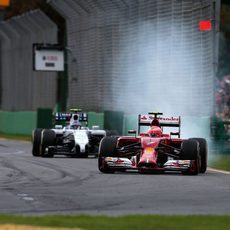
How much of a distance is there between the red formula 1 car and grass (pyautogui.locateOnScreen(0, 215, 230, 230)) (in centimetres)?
677

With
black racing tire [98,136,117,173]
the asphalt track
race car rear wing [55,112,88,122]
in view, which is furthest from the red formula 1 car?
race car rear wing [55,112,88,122]

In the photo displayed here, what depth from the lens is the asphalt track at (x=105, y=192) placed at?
1101 cm

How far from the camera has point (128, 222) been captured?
30.9ft

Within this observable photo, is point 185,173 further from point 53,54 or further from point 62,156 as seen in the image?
point 53,54

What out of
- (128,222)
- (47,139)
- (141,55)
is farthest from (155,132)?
(141,55)

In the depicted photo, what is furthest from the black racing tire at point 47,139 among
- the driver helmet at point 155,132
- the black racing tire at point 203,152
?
the black racing tire at point 203,152

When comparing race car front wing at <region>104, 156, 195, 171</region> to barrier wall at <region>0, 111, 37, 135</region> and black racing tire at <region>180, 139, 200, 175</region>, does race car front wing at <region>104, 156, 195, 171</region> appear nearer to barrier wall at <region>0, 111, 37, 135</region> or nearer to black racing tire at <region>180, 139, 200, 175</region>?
A: black racing tire at <region>180, 139, 200, 175</region>

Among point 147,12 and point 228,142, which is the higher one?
point 147,12

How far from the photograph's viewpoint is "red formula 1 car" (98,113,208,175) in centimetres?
1686

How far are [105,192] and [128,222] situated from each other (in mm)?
3696

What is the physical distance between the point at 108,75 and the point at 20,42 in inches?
476

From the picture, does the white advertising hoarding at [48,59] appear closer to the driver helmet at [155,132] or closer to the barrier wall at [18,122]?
the barrier wall at [18,122]

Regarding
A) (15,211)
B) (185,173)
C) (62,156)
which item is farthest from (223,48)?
(15,211)

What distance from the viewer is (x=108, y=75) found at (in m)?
32.3
